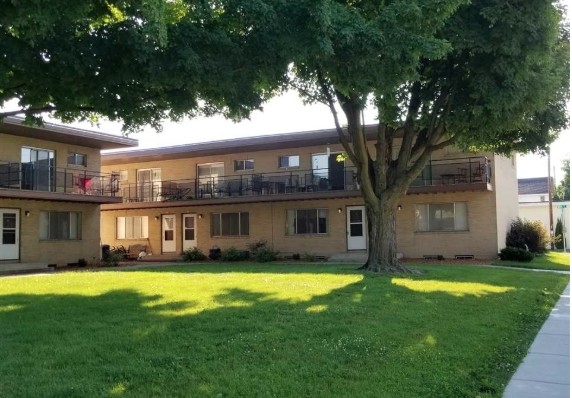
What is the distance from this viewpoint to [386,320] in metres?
8.98

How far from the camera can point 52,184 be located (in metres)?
25.1

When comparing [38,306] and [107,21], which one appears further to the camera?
[38,306]

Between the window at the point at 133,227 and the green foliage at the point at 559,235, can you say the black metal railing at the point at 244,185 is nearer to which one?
the window at the point at 133,227

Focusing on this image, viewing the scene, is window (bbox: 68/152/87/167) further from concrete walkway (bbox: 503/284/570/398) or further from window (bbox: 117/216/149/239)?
concrete walkway (bbox: 503/284/570/398)

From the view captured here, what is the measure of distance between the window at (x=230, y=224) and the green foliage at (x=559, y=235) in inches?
962

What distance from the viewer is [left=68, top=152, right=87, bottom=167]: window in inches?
1041

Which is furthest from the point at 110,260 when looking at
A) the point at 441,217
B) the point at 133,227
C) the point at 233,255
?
the point at 441,217

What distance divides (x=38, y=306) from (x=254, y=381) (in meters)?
6.44

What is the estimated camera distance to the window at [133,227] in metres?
33.4

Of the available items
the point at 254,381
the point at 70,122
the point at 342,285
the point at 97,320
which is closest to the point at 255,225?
the point at 342,285

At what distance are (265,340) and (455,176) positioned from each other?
64.6 feet

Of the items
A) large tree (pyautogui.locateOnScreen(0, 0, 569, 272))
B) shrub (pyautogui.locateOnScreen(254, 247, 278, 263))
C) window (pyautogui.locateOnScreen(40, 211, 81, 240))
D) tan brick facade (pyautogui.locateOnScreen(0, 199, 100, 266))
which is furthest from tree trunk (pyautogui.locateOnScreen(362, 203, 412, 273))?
window (pyautogui.locateOnScreen(40, 211, 81, 240))

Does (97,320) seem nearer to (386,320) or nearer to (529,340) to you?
(386,320)

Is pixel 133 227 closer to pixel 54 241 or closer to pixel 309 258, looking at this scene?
pixel 54 241
